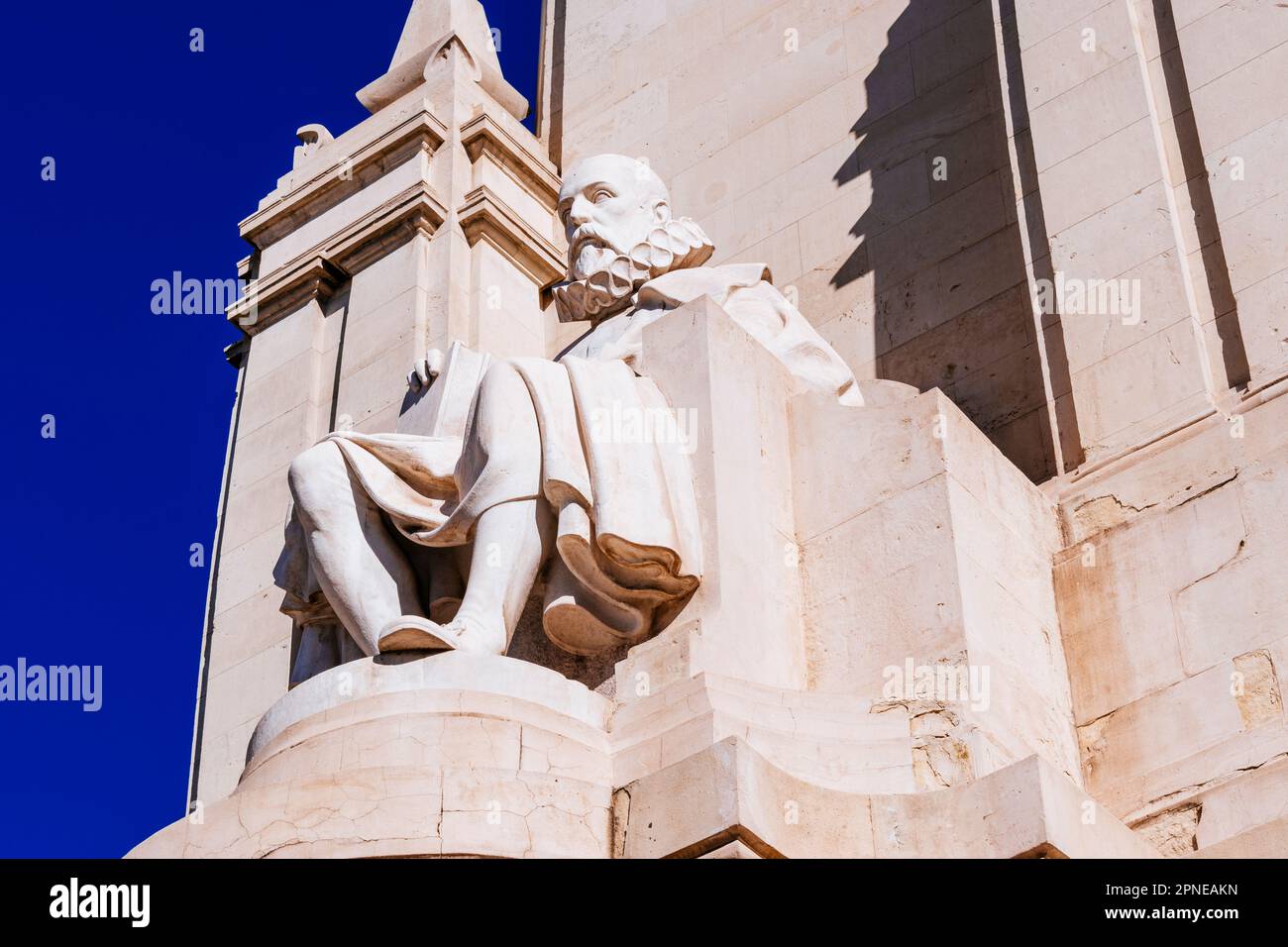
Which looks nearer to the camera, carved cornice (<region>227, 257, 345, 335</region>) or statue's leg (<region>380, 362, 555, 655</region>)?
statue's leg (<region>380, 362, 555, 655</region>)

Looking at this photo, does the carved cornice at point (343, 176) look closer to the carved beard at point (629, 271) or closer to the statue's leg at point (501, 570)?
the carved beard at point (629, 271)

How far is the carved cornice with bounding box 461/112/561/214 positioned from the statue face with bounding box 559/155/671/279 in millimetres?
3052

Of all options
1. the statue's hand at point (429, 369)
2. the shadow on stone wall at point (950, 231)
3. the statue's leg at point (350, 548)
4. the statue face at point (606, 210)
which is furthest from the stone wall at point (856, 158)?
the statue's leg at point (350, 548)

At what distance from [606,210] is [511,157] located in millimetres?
3656

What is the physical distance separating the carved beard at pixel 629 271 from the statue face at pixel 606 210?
1.5 inches

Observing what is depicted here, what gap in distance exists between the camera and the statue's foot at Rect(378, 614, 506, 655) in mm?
7895

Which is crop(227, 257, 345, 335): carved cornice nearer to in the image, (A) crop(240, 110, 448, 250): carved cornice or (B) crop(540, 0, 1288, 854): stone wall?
(A) crop(240, 110, 448, 250): carved cornice

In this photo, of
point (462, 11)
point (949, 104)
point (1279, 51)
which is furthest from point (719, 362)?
point (462, 11)

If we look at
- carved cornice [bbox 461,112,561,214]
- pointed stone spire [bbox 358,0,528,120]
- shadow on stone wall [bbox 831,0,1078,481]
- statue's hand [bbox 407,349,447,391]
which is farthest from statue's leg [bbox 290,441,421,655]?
pointed stone spire [bbox 358,0,528,120]

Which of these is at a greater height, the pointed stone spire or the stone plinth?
the pointed stone spire

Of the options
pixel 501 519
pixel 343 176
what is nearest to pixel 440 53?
pixel 343 176

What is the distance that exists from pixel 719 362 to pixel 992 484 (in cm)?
129

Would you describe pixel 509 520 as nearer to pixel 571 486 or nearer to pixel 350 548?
pixel 571 486

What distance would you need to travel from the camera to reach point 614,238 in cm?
1033
